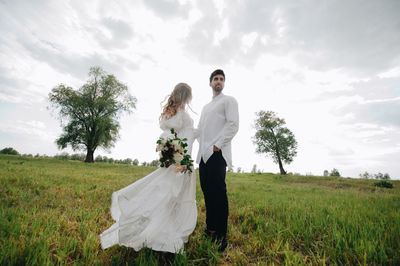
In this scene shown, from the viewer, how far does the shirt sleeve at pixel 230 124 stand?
3.92m

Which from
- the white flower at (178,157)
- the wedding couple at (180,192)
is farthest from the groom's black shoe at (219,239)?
the white flower at (178,157)

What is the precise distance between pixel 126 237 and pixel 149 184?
→ 86cm

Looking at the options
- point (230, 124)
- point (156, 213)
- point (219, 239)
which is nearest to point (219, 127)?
point (230, 124)

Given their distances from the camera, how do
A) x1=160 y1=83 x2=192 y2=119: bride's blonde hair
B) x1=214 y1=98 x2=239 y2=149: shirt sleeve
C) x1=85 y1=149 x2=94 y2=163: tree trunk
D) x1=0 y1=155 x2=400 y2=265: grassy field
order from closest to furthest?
x1=0 y1=155 x2=400 y2=265: grassy field < x1=214 y1=98 x2=239 y2=149: shirt sleeve < x1=160 y1=83 x2=192 y2=119: bride's blonde hair < x1=85 y1=149 x2=94 y2=163: tree trunk

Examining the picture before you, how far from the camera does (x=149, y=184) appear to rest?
3711 millimetres

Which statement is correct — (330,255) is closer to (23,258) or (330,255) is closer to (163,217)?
(163,217)

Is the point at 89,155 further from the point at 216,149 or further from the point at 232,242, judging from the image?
the point at 216,149

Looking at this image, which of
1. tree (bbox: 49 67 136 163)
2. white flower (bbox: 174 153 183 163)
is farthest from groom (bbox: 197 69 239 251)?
tree (bbox: 49 67 136 163)

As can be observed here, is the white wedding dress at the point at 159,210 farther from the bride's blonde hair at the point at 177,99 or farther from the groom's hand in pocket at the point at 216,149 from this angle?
the groom's hand in pocket at the point at 216,149

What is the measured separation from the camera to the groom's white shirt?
4004mm

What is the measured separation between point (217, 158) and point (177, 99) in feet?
4.52

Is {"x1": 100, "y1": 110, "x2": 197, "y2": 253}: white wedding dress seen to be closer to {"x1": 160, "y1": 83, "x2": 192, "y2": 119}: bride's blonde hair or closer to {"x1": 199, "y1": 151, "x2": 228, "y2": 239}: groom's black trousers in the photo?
{"x1": 160, "y1": 83, "x2": 192, "y2": 119}: bride's blonde hair

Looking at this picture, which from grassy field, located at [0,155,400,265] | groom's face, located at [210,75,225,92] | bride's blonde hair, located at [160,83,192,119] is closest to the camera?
grassy field, located at [0,155,400,265]

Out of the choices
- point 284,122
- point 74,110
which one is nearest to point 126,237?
point 74,110
